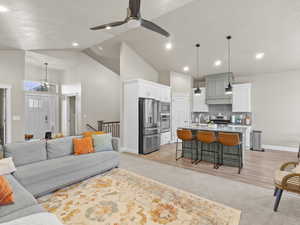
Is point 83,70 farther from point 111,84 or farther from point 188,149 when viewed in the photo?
point 188,149

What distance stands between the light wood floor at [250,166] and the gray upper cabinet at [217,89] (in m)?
2.31

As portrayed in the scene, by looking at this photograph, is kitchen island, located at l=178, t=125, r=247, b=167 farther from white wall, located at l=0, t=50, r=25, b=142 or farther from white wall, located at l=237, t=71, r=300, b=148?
white wall, located at l=0, t=50, r=25, b=142

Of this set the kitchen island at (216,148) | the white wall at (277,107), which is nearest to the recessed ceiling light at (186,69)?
the white wall at (277,107)

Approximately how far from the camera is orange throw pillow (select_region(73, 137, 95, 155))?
3.27m

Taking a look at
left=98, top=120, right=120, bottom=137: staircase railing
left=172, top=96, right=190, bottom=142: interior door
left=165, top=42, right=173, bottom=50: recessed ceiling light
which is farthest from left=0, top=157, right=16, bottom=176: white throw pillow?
left=172, top=96, right=190, bottom=142: interior door

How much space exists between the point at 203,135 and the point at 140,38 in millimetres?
3635

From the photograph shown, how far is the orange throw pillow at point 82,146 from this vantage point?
3.27 m

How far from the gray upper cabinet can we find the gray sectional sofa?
196 inches

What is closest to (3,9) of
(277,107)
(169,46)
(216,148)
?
(169,46)

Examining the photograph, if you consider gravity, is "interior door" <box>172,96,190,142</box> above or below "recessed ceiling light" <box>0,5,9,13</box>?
below

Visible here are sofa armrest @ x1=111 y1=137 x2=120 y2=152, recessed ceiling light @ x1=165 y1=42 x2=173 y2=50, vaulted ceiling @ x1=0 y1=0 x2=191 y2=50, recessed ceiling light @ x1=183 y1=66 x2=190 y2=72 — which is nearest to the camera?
vaulted ceiling @ x1=0 y1=0 x2=191 y2=50

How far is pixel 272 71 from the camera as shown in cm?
580

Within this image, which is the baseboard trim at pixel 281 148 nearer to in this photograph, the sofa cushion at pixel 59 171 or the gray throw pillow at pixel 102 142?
the gray throw pillow at pixel 102 142

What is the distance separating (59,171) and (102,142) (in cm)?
115
